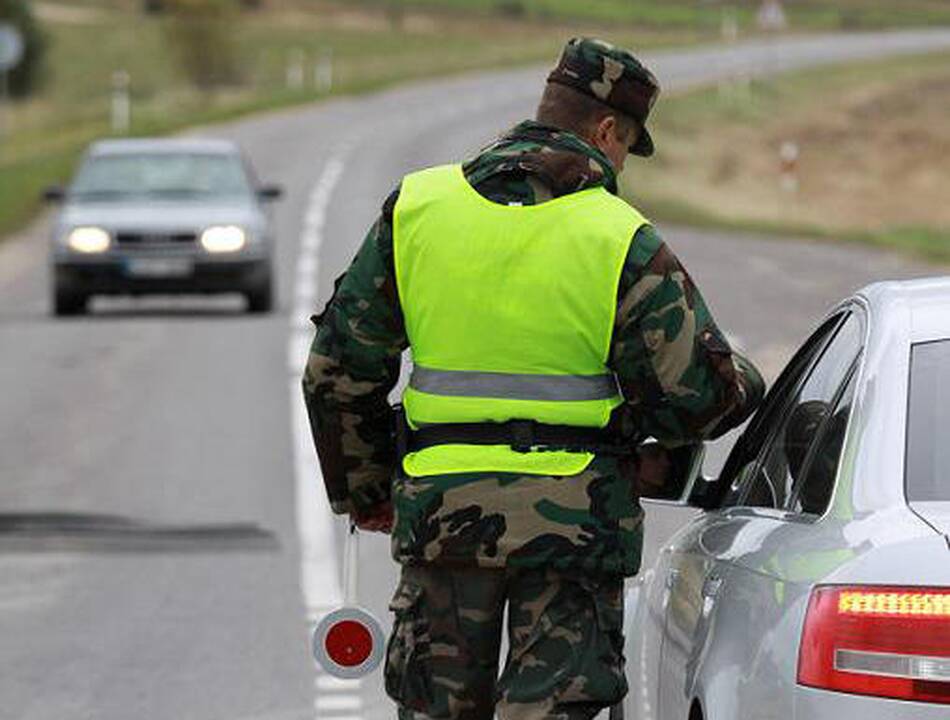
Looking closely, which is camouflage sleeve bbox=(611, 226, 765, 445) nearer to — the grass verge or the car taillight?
the car taillight

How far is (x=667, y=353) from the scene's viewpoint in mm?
5418

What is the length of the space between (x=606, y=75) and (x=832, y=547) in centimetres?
106

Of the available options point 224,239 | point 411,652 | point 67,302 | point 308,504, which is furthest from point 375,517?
point 67,302

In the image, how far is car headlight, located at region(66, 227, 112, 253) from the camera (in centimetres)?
2581

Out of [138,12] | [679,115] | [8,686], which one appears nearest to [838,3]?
[138,12]

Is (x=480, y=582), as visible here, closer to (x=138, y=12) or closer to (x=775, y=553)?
(x=775, y=553)

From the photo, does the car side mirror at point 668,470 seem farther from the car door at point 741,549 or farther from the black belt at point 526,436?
the black belt at point 526,436

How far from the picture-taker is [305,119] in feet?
195

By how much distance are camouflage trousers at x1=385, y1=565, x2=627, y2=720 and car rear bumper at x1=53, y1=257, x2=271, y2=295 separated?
20431mm

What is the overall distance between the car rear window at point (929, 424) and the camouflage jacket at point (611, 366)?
370 millimetres

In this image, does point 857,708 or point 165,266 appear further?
point 165,266

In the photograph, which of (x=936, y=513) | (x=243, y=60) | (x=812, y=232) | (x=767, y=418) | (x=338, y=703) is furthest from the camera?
(x=243, y=60)

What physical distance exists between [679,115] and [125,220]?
3667 centimetres

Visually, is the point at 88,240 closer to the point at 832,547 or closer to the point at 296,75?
the point at 832,547
